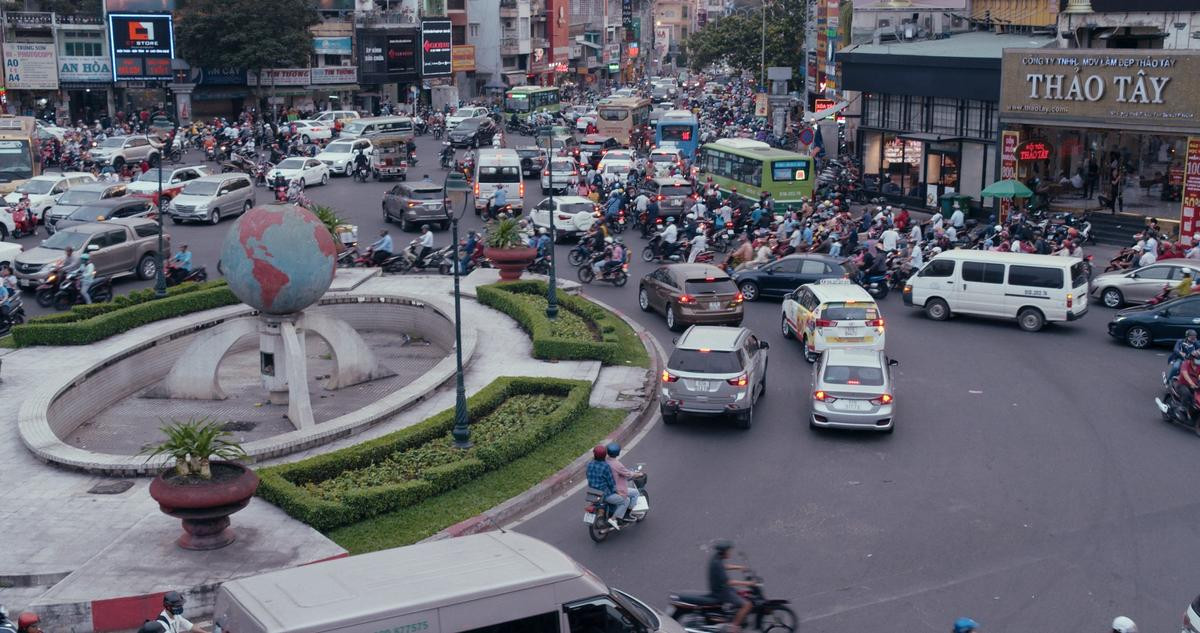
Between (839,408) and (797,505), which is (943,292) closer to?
(839,408)

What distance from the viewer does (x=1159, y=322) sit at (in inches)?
1018

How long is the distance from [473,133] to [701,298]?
138 ft

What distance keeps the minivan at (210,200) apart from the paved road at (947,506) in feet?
73.9

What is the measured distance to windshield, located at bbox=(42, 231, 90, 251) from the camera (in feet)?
101

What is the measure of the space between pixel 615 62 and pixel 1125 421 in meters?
122

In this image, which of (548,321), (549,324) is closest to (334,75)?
(548,321)

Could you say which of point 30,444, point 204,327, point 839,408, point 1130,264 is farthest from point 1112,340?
point 30,444

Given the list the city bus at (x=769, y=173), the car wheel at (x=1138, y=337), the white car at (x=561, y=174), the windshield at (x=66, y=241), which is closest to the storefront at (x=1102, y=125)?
the city bus at (x=769, y=173)

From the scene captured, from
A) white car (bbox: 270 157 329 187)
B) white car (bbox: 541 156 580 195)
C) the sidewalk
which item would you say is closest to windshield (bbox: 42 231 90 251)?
the sidewalk

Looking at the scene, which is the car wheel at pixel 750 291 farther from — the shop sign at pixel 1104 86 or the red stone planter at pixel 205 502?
the red stone planter at pixel 205 502

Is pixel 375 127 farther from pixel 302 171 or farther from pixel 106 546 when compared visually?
pixel 106 546

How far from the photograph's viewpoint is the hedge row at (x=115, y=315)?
81.8 ft

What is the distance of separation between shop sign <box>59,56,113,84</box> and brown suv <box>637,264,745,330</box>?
51333 millimetres

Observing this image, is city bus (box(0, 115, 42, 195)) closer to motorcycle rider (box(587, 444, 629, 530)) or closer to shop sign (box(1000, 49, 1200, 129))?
shop sign (box(1000, 49, 1200, 129))
